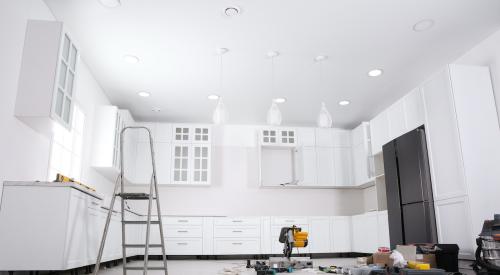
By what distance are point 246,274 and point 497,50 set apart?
3634 mm

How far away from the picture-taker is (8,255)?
2982 millimetres

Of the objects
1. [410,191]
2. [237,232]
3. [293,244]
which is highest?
[410,191]

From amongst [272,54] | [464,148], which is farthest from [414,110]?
[272,54]

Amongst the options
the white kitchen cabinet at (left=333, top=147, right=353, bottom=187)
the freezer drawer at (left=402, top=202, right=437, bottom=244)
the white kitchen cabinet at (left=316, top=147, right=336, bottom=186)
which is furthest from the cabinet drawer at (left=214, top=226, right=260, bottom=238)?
the freezer drawer at (left=402, top=202, right=437, bottom=244)

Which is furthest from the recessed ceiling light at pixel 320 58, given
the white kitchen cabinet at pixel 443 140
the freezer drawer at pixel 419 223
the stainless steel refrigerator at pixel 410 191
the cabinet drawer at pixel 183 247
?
the cabinet drawer at pixel 183 247

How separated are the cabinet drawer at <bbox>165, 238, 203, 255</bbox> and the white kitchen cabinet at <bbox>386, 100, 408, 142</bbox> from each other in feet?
11.9

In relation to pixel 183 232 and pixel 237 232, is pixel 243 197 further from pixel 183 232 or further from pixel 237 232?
pixel 183 232

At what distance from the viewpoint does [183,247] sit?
6707 mm

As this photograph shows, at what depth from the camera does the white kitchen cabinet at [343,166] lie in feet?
24.8

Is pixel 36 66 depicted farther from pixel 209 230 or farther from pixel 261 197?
pixel 261 197

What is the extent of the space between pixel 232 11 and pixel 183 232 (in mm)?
4173

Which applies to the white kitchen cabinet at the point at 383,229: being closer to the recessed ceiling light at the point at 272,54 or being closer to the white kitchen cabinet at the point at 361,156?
the white kitchen cabinet at the point at 361,156

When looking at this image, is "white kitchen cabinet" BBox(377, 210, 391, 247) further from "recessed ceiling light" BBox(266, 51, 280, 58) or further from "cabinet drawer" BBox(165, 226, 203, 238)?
"cabinet drawer" BBox(165, 226, 203, 238)

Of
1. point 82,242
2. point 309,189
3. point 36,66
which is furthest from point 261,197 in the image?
point 36,66
